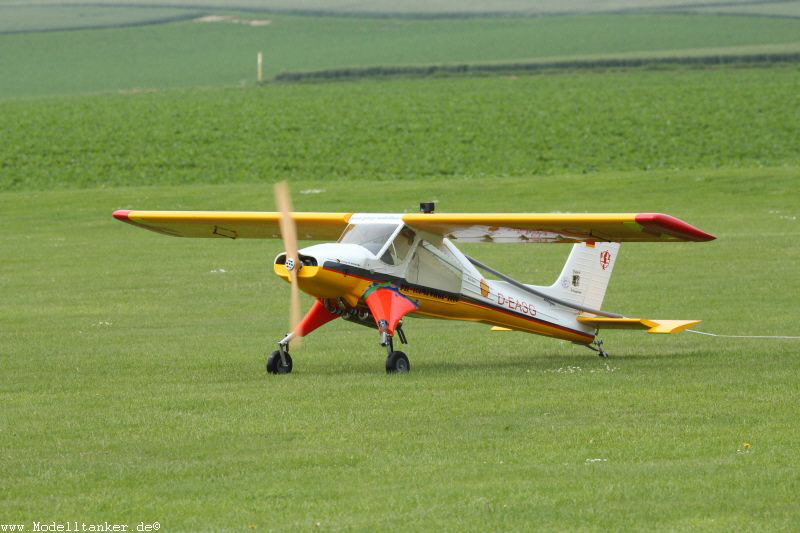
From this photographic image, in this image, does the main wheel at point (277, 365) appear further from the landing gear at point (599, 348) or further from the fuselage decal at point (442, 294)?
the landing gear at point (599, 348)

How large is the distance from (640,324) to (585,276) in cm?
128

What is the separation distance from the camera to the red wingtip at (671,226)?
1448 centimetres

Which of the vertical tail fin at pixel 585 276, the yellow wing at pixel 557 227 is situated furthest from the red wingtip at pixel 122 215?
the vertical tail fin at pixel 585 276

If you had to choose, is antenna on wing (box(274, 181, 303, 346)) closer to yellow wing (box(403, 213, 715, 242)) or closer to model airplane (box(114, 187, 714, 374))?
model airplane (box(114, 187, 714, 374))

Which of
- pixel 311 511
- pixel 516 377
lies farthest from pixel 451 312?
pixel 311 511

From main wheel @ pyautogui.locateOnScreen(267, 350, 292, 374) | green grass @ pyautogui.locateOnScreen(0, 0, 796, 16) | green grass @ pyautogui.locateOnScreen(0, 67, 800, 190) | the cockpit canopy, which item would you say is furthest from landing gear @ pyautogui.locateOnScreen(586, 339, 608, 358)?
green grass @ pyautogui.locateOnScreen(0, 0, 796, 16)

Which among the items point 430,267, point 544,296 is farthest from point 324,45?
point 430,267

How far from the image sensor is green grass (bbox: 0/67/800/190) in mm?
48938

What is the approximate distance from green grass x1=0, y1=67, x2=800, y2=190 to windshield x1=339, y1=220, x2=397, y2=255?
3118 centimetres

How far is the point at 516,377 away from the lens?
15.1 meters

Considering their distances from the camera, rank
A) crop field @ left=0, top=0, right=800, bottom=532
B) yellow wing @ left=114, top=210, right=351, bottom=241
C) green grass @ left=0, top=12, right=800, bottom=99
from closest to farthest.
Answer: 1. crop field @ left=0, top=0, right=800, bottom=532
2. yellow wing @ left=114, top=210, right=351, bottom=241
3. green grass @ left=0, top=12, right=800, bottom=99

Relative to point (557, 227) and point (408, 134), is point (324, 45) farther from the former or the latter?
point (557, 227)

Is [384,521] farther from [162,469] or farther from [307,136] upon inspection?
[307,136]

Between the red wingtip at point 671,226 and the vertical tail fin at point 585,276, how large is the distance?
125 inches
